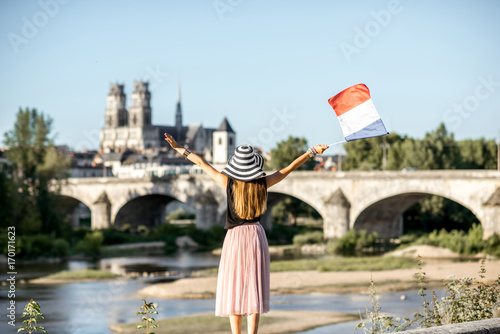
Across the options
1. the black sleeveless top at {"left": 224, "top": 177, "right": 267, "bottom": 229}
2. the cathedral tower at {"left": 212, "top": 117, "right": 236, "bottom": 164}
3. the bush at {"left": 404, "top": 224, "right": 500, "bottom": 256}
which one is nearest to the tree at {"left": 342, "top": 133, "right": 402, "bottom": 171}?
the cathedral tower at {"left": 212, "top": 117, "right": 236, "bottom": 164}

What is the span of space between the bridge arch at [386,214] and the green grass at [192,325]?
27744 mm

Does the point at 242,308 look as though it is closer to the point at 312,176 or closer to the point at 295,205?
the point at 312,176

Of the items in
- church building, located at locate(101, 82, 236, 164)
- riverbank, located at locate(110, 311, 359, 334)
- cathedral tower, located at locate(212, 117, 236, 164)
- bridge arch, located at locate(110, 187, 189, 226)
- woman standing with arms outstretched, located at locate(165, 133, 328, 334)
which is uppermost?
church building, located at locate(101, 82, 236, 164)

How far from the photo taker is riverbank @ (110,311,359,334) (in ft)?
58.5

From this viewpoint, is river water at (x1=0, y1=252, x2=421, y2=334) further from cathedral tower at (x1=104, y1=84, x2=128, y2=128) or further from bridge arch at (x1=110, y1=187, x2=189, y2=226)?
cathedral tower at (x1=104, y1=84, x2=128, y2=128)

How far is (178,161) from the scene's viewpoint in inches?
4178

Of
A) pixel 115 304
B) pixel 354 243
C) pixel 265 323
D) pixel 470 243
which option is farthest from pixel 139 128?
pixel 265 323

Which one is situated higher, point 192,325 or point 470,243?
point 470,243

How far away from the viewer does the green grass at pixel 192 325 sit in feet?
58.3

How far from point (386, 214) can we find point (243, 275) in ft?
144

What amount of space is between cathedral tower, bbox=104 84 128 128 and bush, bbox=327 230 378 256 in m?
109

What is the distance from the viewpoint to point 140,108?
146 metres

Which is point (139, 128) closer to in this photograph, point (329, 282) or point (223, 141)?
point (223, 141)

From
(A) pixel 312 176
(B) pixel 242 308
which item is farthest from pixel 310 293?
(A) pixel 312 176
